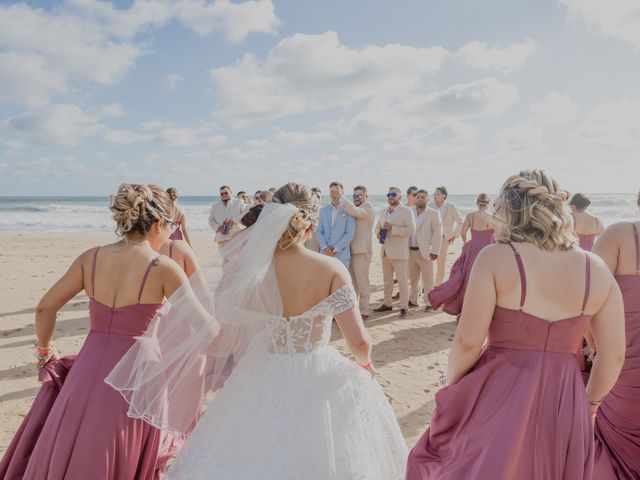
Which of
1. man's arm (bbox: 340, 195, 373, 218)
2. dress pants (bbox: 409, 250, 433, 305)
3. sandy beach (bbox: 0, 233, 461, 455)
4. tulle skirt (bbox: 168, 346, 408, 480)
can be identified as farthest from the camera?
dress pants (bbox: 409, 250, 433, 305)

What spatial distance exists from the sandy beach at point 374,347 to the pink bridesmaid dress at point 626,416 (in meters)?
1.56

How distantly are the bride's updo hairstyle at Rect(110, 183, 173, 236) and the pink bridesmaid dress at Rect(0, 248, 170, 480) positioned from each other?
0.21 meters

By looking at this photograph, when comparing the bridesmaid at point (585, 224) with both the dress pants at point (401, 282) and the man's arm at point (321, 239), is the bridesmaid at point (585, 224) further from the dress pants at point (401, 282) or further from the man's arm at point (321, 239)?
the man's arm at point (321, 239)

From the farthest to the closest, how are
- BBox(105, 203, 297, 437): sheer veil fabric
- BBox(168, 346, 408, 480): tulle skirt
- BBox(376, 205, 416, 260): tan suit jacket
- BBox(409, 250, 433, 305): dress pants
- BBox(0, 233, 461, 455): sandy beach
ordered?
BBox(409, 250, 433, 305): dress pants → BBox(376, 205, 416, 260): tan suit jacket → BBox(0, 233, 461, 455): sandy beach → BBox(105, 203, 297, 437): sheer veil fabric → BBox(168, 346, 408, 480): tulle skirt

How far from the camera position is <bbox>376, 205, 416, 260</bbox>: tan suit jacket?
817 centimetres

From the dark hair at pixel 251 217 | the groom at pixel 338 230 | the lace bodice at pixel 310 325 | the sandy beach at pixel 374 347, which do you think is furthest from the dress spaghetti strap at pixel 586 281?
the groom at pixel 338 230

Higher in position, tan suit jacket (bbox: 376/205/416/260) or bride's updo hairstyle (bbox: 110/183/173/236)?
bride's updo hairstyle (bbox: 110/183/173/236)

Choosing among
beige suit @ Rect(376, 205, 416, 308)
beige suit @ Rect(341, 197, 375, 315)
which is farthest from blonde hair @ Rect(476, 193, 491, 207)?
beige suit @ Rect(341, 197, 375, 315)

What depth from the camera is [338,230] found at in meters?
7.83

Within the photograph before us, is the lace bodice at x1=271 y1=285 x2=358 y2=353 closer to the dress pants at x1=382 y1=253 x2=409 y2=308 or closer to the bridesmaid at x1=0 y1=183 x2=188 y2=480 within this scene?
the bridesmaid at x1=0 y1=183 x2=188 y2=480

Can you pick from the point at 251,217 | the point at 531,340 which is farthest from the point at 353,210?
the point at 531,340

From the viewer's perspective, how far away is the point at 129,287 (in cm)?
255

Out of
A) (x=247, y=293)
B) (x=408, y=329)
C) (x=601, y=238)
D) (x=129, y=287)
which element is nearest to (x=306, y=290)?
(x=247, y=293)

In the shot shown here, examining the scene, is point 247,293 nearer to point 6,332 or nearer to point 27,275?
point 6,332
